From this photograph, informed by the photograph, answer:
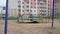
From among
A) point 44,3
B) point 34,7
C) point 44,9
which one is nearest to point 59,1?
point 44,9

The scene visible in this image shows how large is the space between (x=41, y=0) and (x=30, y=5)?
8.56ft

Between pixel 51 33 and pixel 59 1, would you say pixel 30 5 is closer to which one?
pixel 59 1

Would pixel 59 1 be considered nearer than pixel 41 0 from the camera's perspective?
Yes

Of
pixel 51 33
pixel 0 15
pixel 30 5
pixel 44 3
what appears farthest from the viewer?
pixel 30 5

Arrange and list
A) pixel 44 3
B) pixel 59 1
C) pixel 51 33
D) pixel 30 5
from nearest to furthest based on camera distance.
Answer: pixel 51 33 → pixel 59 1 → pixel 44 3 → pixel 30 5

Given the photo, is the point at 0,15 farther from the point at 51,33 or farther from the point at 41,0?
the point at 51,33

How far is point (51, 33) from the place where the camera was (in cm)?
357

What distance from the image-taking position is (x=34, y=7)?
10.7 m

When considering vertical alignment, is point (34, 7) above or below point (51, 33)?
above

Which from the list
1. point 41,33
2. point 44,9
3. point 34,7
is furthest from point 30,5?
point 41,33

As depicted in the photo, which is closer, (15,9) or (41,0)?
(41,0)

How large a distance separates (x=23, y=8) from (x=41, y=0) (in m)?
1.96

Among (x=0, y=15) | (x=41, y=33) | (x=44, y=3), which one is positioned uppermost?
(x=44, y=3)

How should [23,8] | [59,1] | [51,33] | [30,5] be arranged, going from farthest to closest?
[30,5] < [23,8] < [59,1] < [51,33]
